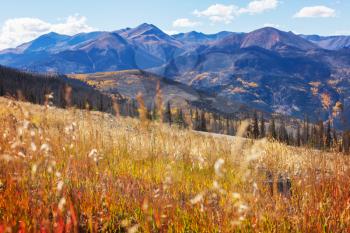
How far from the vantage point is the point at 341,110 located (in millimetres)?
4855

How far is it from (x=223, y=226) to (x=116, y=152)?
4703 millimetres

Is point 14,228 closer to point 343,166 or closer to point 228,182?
point 228,182

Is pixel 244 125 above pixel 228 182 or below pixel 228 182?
above

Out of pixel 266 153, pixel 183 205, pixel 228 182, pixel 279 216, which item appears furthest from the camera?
pixel 266 153

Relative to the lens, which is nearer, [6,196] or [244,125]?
[244,125]

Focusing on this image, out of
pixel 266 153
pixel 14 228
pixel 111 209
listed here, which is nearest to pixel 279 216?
pixel 111 209

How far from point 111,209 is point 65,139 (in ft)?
11.5

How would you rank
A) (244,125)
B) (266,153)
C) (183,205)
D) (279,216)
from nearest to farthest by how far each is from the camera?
(244,125), (279,216), (183,205), (266,153)

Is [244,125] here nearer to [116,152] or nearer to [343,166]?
[343,166]

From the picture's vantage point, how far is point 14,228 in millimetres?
3818

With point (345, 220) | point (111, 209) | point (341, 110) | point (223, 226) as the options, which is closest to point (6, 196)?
point (111, 209)

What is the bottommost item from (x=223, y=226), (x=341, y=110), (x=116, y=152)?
(x=116, y=152)

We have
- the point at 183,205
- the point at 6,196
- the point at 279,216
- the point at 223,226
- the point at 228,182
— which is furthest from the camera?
the point at 228,182

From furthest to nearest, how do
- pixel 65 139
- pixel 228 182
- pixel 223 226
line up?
pixel 65 139 → pixel 228 182 → pixel 223 226
